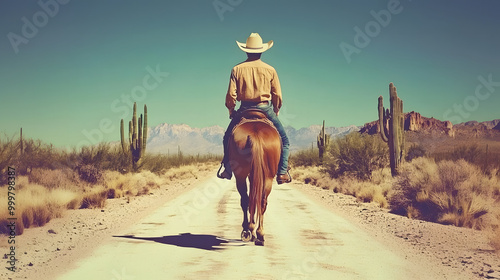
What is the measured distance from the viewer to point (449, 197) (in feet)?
39.1

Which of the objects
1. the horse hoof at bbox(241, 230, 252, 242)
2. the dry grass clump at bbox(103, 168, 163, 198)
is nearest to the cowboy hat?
the horse hoof at bbox(241, 230, 252, 242)

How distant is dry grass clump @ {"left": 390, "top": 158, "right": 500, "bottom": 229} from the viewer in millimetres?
11070

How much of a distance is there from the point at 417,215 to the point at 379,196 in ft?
11.9

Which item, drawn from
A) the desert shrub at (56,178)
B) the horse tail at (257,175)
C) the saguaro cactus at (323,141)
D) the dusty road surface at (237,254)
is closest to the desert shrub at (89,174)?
the desert shrub at (56,178)

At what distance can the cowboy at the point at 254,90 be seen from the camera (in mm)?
8164

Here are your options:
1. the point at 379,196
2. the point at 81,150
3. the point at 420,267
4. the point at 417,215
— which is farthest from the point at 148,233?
the point at 81,150

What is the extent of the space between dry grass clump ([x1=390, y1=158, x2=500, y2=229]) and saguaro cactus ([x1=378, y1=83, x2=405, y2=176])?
18.1 feet

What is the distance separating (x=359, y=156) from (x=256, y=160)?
676 inches

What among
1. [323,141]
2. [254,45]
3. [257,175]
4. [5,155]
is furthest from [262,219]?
[323,141]

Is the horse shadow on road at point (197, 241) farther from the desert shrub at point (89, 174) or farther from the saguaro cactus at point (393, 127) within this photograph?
the saguaro cactus at point (393, 127)

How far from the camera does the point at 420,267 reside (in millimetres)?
6797

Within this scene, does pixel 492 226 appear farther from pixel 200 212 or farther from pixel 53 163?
pixel 53 163

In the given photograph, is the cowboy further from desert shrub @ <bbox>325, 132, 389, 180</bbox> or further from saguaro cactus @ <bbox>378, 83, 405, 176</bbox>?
desert shrub @ <bbox>325, 132, 389, 180</bbox>

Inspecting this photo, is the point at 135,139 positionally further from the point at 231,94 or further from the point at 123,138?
the point at 231,94
